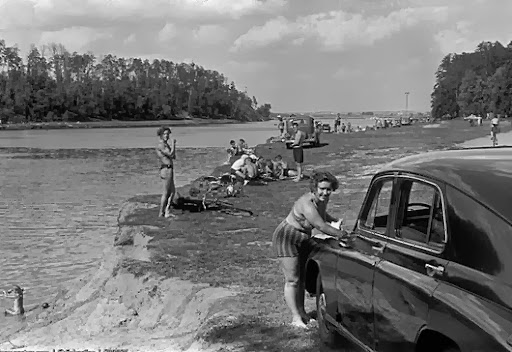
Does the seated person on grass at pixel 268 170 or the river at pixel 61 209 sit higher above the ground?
the seated person on grass at pixel 268 170

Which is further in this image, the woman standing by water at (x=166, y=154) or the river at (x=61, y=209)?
the river at (x=61, y=209)

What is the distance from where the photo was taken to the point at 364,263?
15.4ft

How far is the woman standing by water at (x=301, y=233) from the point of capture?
5953 millimetres

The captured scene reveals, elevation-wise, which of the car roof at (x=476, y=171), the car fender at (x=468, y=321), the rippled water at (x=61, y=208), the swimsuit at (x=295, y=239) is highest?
the car roof at (x=476, y=171)

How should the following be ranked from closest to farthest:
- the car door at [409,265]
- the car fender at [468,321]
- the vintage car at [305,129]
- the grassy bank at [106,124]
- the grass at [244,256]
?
the car fender at [468,321], the car door at [409,265], the grass at [244,256], the vintage car at [305,129], the grassy bank at [106,124]

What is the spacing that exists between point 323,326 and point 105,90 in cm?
15913

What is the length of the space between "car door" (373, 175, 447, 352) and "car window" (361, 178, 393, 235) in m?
0.18

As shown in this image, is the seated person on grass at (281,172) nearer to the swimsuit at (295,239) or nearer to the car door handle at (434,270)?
the swimsuit at (295,239)

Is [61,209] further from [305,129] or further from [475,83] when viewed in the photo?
[475,83]

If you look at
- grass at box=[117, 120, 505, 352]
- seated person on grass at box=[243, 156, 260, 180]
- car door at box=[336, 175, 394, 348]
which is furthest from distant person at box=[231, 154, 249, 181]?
car door at box=[336, 175, 394, 348]

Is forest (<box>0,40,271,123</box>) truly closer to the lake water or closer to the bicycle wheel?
the lake water

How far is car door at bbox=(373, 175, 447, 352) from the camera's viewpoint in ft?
12.5

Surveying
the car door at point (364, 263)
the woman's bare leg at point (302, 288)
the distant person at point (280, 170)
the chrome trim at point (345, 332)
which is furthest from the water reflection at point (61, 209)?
the car door at point (364, 263)

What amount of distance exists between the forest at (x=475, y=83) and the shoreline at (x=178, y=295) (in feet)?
251
